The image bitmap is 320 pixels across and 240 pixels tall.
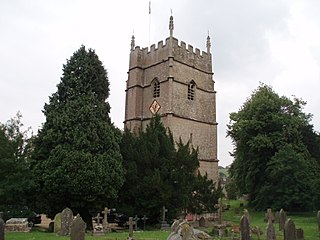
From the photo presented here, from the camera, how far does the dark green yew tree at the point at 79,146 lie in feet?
51.9

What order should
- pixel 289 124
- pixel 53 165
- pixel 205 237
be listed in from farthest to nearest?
pixel 289 124, pixel 53 165, pixel 205 237

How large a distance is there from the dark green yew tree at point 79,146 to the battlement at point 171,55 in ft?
42.1

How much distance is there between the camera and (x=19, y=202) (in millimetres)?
17766

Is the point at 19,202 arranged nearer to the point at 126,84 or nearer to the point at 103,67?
the point at 103,67

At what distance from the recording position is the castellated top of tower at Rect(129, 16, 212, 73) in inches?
1205

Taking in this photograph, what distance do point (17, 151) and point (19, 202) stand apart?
269cm

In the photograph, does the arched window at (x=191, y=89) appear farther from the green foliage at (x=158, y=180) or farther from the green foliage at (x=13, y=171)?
the green foliage at (x=13, y=171)

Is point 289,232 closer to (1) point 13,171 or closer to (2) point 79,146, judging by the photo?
(2) point 79,146

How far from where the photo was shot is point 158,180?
17938 mm

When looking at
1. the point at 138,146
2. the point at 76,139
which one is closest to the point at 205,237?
the point at 76,139

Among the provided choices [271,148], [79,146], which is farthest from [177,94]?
[79,146]

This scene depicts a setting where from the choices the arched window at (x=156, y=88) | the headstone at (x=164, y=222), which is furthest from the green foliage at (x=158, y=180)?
the arched window at (x=156, y=88)

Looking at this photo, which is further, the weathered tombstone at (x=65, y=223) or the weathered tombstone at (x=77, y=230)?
the weathered tombstone at (x=65, y=223)

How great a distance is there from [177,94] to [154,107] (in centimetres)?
232
